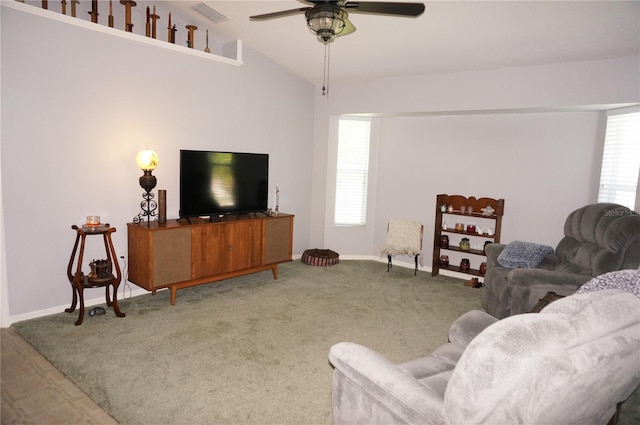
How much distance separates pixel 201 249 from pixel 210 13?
252 cm

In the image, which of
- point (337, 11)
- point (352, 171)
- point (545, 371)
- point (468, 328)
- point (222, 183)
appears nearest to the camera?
point (545, 371)

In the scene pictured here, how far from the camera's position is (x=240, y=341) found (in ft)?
10.8

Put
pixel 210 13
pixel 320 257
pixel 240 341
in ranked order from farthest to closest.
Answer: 1. pixel 320 257
2. pixel 210 13
3. pixel 240 341

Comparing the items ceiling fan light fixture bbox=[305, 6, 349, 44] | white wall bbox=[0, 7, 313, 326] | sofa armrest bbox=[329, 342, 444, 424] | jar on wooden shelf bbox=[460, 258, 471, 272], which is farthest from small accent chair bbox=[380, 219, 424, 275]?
sofa armrest bbox=[329, 342, 444, 424]

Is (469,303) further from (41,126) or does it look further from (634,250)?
(41,126)

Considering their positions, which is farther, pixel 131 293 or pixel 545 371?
pixel 131 293

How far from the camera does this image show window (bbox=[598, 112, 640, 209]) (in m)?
4.16

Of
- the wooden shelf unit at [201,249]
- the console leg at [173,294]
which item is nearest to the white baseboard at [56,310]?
the wooden shelf unit at [201,249]

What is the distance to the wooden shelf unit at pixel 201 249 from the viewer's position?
3.90 m

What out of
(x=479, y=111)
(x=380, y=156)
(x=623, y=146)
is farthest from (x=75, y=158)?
(x=623, y=146)

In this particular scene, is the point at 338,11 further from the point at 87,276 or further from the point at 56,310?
A: the point at 56,310

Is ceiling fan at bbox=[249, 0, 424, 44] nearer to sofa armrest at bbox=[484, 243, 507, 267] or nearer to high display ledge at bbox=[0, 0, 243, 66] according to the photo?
high display ledge at bbox=[0, 0, 243, 66]

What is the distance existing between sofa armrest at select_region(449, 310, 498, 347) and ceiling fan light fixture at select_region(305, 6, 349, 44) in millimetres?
1925

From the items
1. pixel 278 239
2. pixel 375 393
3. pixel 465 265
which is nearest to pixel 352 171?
pixel 278 239
